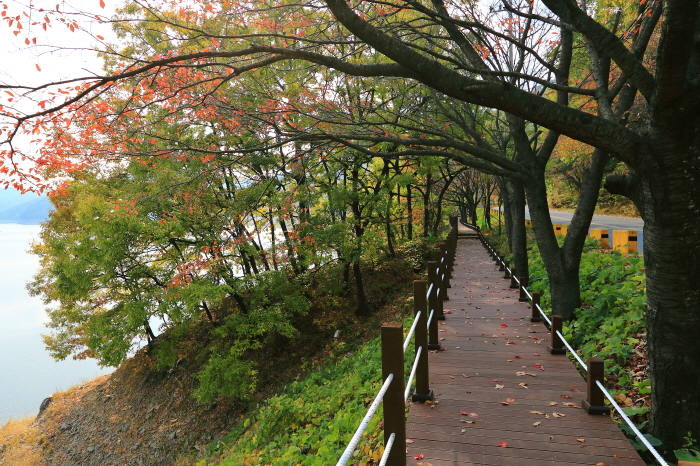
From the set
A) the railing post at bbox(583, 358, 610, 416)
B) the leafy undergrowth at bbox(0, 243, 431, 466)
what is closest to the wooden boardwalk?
A: the railing post at bbox(583, 358, 610, 416)

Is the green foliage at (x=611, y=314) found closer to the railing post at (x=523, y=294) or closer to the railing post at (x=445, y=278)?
the railing post at (x=523, y=294)

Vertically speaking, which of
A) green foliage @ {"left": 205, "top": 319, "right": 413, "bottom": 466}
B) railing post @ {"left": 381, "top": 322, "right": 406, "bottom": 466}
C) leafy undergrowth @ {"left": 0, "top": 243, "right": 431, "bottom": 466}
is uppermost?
railing post @ {"left": 381, "top": 322, "right": 406, "bottom": 466}

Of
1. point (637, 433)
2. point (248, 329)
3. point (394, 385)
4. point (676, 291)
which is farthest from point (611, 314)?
point (248, 329)

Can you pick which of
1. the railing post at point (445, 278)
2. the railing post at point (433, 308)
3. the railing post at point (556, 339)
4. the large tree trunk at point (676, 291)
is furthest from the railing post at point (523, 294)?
the large tree trunk at point (676, 291)

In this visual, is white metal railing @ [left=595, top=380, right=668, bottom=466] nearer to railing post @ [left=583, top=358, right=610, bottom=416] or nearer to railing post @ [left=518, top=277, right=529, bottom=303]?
railing post @ [left=583, top=358, right=610, bottom=416]

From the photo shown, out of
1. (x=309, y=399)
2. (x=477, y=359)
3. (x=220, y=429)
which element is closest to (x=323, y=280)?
(x=220, y=429)

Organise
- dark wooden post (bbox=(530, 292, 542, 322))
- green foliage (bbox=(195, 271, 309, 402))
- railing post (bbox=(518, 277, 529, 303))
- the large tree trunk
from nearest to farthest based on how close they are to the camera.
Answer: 1. the large tree trunk
2. dark wooden post (bbox=(530, 292, 542, 322))
3. railing post (bbox=(518, 277, 529, 303))
4. green foliage (bbox=(195, 271, 309, 402))

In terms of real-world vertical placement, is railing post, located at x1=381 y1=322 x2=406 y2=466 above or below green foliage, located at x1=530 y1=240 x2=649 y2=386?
above

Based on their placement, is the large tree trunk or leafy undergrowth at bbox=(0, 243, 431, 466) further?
leafy undergrowth at bbox=(0, 243, 431, 466)

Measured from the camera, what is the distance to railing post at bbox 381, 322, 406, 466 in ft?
8.48

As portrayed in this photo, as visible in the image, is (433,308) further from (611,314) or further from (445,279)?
(445,279)

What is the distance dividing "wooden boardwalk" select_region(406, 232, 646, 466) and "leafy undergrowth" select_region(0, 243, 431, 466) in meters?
6.51

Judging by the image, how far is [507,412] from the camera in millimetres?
3996

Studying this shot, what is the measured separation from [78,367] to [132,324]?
108ft
